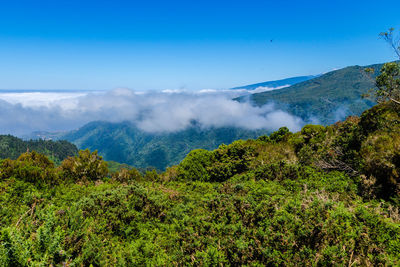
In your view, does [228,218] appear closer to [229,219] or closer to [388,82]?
[229,219]

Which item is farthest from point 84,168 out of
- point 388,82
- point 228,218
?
point 388,82

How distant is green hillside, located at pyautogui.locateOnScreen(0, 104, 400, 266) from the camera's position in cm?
371

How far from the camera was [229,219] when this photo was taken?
5.36m

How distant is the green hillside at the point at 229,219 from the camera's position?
12.2 feet

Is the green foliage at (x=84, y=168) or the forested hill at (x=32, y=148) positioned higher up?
the green foliage at (x=84, y=168)

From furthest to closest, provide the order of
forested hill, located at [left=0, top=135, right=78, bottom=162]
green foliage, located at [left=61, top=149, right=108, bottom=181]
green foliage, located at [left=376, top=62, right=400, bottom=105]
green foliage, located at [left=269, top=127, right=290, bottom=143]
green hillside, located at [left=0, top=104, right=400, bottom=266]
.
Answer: forested hill, located at [left=0, top=135, right=78, bottom=162] < green foliage, located at [left=269, top=127, right=290, bottom=143] < green foliage, located at [left=376, top=62, right=400, bottom=105] < green foliage, located at [left=61, top=149, right=108, bottom=181] < green hillside, located at [left=0, top=104, right=400, bottom=266]

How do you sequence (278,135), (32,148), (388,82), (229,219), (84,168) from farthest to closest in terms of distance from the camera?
(32,148) < (278,135) < (388,82) < (84,168) < (229,219)

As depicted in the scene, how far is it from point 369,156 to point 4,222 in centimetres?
1331

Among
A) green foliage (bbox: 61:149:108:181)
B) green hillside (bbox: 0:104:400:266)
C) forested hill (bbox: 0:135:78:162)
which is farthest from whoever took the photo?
forested hill (bbox: 0:135:78:162)

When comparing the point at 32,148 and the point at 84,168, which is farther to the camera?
the point at 32,148

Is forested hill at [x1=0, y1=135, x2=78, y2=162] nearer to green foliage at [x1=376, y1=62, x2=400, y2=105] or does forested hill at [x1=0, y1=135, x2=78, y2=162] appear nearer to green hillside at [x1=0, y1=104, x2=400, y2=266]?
green hillside at [x1=0, y1=104, x2=400, y2=266]

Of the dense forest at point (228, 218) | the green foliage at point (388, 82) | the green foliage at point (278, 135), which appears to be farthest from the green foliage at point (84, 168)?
the green foliage at point (388, 82)

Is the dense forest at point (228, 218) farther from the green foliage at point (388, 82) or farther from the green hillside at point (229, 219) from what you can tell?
the green foliage at point (388, 82)

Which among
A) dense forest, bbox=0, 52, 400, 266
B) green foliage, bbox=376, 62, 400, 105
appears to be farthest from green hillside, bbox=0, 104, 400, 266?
green foliage, bbox=376, 62, 400, 105
